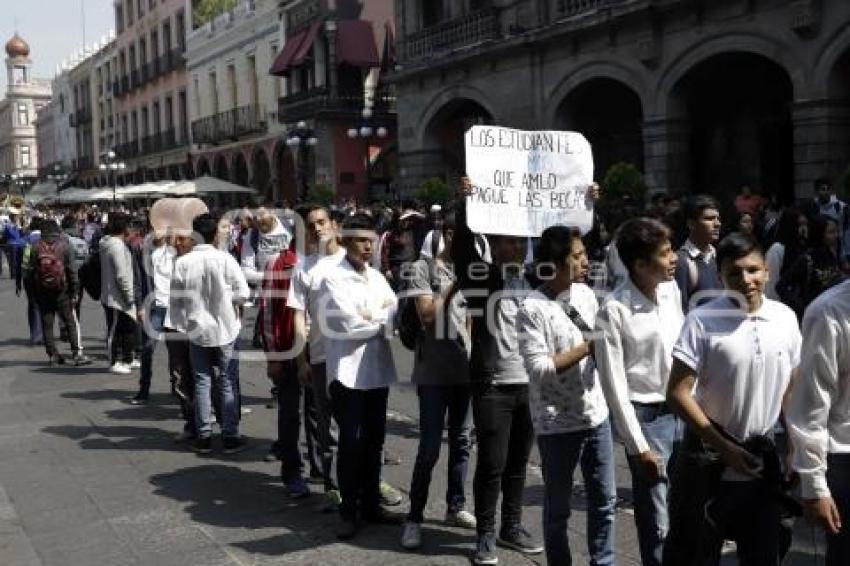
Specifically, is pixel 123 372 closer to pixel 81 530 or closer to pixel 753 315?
pixel 81 530

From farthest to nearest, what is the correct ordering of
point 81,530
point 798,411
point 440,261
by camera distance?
point 81,530 < point 440,261 < point 798,411

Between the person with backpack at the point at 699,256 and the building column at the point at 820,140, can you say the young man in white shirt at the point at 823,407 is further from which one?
the building column at the point at 820,140

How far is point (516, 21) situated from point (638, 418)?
1518 cm

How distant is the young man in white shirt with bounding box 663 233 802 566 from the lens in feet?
10.7

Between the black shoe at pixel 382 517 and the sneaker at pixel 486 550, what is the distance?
2.50 feet

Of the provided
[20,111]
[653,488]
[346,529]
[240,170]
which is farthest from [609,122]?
[20,111]

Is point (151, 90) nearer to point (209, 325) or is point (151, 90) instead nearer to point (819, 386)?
point (209, 325)

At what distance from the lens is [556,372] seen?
12.6ft

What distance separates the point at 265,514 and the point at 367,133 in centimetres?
2054

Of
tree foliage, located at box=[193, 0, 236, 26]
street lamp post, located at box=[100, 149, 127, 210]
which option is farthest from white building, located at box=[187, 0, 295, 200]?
street lamp post, located at box=[100, 149, 127, 210]

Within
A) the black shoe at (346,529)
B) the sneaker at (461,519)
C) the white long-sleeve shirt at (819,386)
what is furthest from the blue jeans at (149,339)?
the white long-sleeve shirt at (819,386)

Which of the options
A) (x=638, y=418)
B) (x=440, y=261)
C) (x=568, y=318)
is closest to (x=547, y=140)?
(x=440, y=261)

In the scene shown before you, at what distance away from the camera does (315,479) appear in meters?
6.01

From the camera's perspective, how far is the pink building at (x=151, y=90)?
4444 cm
